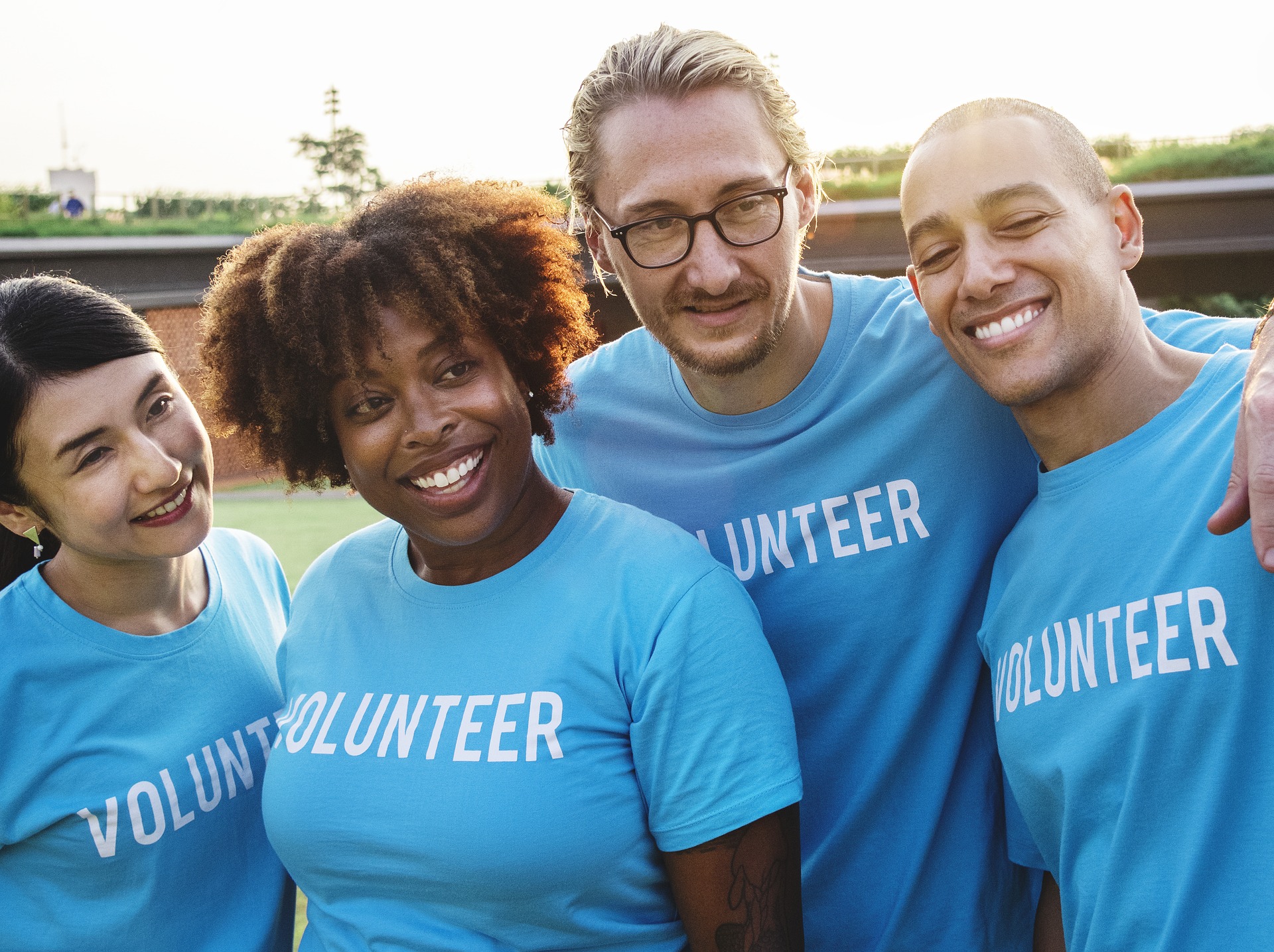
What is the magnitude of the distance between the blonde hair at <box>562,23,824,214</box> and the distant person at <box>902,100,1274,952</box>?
17.7 inches

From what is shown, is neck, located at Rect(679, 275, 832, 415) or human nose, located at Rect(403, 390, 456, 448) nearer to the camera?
human nose, located at Rect(403, 390, 456, 448)

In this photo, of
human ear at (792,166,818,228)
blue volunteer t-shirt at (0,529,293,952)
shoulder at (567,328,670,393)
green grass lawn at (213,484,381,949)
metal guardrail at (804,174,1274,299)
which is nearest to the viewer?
blue volunteer t-shirt at (0,529,293,952)

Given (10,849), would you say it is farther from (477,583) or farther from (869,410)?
(869,410)

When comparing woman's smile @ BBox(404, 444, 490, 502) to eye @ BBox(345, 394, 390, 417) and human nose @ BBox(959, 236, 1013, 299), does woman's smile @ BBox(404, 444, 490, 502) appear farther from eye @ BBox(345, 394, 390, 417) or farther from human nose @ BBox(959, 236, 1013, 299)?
human nose @ BBox(959, 236, 1013, 299)

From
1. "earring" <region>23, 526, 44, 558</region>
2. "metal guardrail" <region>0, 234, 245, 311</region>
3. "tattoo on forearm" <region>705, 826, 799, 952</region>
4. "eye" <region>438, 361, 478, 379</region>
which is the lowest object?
"metal guardrail" <region>0, 234, 245, 311</region>

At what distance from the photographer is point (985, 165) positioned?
1.80 metres

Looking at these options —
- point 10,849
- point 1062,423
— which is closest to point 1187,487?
point 1062,423

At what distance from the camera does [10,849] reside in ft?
6.44

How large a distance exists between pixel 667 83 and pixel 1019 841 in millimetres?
1760

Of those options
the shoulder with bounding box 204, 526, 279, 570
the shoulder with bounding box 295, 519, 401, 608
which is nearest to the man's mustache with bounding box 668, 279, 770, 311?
the shoulder with bounding box 295, 519, 401, 608

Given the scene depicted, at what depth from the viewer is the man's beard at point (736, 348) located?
2115mm

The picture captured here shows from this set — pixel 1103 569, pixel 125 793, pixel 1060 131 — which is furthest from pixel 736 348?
pixel 125 793

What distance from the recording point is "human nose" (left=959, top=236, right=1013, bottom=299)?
5.87 feet

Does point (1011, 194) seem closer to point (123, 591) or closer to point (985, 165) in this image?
point (985, 165)
